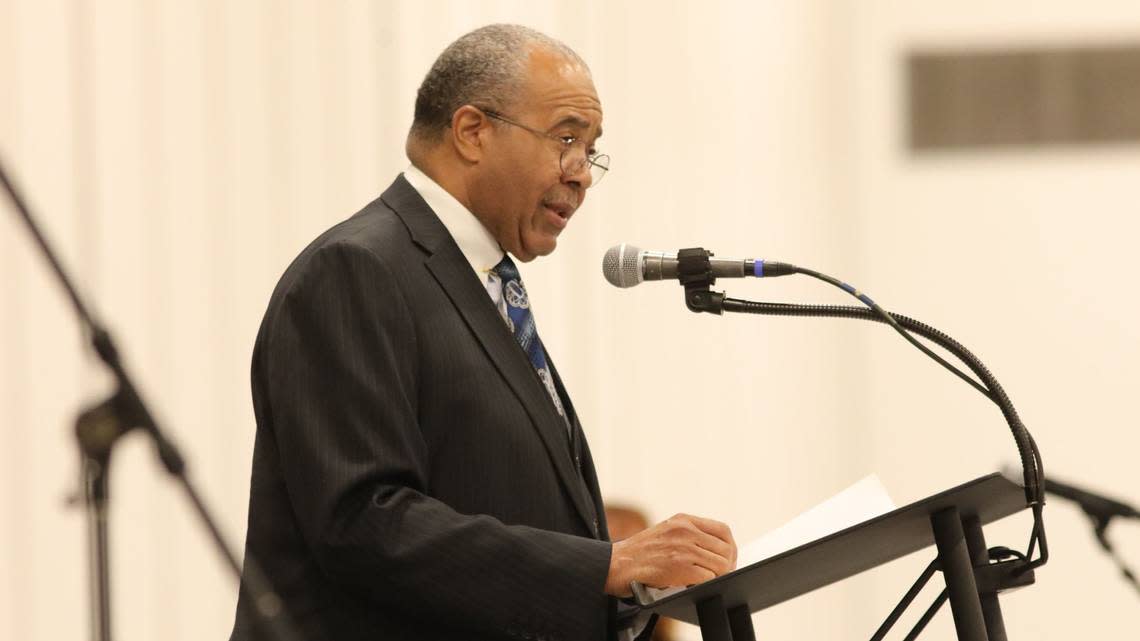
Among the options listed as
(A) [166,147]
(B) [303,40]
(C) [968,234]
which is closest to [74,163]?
(A) [166,147]

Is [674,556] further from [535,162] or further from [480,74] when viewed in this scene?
[480,74]

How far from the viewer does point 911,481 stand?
5.07 metres

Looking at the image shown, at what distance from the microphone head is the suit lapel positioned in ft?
0.56

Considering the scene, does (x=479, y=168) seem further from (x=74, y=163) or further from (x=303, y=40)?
(x=303, y=40)

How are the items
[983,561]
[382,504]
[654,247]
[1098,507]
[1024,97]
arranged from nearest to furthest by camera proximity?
1. [382,504]
2. [983,561]
3. [1098,507]
4. [654,247]
5. [1024,97]

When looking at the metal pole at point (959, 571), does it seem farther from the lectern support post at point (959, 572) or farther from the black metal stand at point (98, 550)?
the black metal stand at point (98, 550)

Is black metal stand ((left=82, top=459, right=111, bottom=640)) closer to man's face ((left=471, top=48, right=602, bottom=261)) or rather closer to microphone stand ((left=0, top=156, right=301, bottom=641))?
microphone stand ((left=0, top=156, right=301, bottom=641))

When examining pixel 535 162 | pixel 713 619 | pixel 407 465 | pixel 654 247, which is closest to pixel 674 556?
pixel 713 619

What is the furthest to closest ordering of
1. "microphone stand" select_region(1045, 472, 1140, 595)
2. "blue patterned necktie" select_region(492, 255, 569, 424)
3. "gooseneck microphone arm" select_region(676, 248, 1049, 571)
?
"microphone stand" select_region(1045, 472, 1140, 595), "blue patterned necktie" select_region(492, 255, 569, 424), "gooseneck microphone arm" select_region(676, 248, 1049, 571)

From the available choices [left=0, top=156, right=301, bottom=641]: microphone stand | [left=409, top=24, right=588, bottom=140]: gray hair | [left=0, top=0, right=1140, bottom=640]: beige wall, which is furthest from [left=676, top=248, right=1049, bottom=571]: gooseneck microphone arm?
[left=0, top=0, right=1140, bottom=640]: beige wall

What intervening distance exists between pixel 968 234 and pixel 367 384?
3723 millimetres

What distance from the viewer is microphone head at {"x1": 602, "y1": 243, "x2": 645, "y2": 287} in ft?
6.67

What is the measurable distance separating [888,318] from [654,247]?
108 inches

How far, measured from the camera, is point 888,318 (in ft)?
6.20
